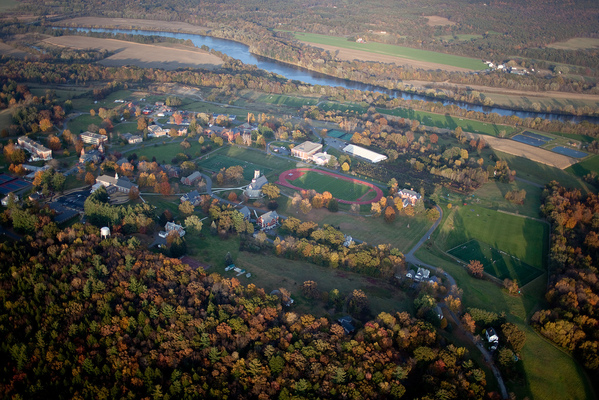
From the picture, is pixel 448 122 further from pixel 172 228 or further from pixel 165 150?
pixel 172 228

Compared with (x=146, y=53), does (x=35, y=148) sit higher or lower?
lower

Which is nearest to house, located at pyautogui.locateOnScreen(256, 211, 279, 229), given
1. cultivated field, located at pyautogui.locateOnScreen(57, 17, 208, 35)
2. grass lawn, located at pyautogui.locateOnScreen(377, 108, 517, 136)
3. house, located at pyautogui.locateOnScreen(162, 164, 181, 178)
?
house, located at pyautogui.locateOnScreen(162, 164, 181, 178)

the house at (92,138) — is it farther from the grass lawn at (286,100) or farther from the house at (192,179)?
the grass lawn at (286,100)

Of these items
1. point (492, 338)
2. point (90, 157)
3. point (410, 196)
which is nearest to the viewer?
point (492, 338)

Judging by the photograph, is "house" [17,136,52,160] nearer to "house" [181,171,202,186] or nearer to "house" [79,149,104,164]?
"house" [79,149,104,164]

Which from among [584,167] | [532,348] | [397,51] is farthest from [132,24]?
[532,348]

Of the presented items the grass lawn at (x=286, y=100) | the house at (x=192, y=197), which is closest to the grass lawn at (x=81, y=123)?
the house at (x=192, y=197)

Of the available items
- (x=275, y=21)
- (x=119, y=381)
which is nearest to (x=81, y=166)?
(x=119, y=381)
